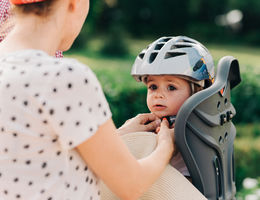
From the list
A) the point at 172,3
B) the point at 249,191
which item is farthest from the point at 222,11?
the point at 249,191

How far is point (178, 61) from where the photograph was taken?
2.28 m

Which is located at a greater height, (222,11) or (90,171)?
(90,171)

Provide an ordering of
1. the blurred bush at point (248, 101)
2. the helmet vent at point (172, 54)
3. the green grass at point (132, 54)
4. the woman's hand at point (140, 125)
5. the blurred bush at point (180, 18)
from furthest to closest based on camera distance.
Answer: the blurred bush at point (180, 18)
the green grass at point (132, 54)
the blurred bush at point (248, 101)
the helmet vent at point (172, 54)
the woman's hand at point (140, 125)

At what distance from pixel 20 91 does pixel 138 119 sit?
0.95 meters

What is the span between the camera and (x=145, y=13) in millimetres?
31719

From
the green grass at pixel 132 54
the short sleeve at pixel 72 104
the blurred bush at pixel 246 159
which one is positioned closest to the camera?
the short sleeve at pixel 72 104

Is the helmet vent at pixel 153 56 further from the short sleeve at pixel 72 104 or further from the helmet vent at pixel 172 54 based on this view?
the short sleeve at pixel 72 104

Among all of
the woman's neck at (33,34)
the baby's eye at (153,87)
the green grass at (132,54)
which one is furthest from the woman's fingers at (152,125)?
the green grass at (132,54)

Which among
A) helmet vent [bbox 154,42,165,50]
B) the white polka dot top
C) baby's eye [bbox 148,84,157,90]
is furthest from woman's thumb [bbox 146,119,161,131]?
the white polka dot top

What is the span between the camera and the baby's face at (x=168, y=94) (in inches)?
92.2

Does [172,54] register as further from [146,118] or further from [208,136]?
[208,136]

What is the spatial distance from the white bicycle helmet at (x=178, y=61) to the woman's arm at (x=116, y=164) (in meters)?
0.70

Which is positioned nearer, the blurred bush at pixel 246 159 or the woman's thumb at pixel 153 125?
the woman's thumb at pixel 153 125

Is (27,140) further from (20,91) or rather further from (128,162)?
(128,162)
